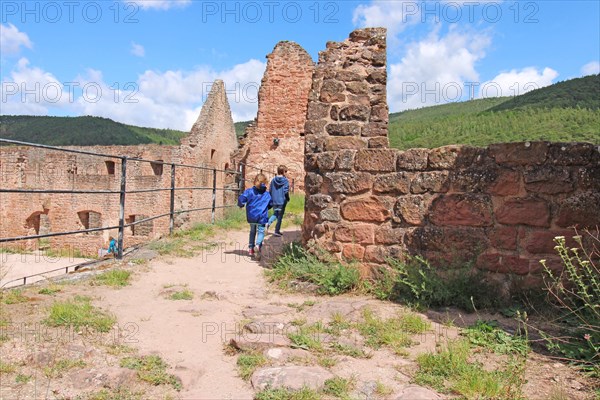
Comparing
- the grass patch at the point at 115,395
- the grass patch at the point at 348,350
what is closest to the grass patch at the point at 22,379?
the grass patch at the point at 115,395

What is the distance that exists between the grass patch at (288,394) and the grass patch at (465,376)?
696mm

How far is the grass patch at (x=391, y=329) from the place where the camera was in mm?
3475

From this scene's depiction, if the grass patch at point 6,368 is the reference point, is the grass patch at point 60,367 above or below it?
below

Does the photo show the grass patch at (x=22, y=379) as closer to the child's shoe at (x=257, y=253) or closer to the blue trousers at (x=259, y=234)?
the child's shoe at (x=257, y=253)

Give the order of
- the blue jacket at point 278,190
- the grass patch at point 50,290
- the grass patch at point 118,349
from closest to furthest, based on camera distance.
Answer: the grass patch at point 118,349, the grass patch at point 50,290, the blue jacket at point 278,190

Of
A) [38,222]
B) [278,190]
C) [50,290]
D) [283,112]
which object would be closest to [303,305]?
[50,290]

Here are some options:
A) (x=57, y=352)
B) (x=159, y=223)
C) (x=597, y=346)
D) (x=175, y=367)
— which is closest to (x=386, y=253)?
(x=597, y=346)

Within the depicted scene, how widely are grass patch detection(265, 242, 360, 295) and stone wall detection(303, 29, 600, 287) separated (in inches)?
7.9

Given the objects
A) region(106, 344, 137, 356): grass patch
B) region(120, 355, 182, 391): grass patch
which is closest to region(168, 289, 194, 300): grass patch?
region(106, 344, 137, 356): grass patch

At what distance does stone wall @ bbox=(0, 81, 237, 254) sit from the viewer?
21250 mm

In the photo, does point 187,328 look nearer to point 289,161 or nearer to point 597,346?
point 597,346

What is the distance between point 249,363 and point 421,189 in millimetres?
2635

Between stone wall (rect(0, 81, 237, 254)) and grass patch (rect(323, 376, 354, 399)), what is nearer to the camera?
grass patch (rect(323, 376, 354, 399))

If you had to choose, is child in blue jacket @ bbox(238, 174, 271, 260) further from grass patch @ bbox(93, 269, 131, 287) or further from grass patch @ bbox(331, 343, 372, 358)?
grass patch @ bbox(331, 343, 372, 358)
